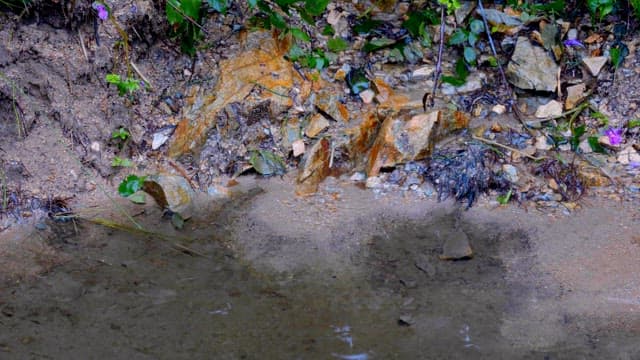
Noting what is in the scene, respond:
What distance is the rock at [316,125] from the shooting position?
11.6 feet

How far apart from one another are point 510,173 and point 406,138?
0.51 meters

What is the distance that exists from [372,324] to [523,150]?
135 centimetres

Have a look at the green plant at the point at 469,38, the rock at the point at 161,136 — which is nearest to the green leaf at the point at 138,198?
the rock at the point at 161,136

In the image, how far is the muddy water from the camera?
245 cm

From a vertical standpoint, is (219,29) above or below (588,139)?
above

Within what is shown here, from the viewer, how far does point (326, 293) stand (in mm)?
2729

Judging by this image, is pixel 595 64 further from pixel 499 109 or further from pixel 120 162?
pixel 120 162

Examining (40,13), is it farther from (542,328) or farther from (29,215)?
(542,328)

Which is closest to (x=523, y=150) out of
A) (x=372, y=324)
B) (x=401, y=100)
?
(x=401, y=100)

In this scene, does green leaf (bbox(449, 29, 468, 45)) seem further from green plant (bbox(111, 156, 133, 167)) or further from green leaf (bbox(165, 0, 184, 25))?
green plant (bbox(111, 156, 133, 167))

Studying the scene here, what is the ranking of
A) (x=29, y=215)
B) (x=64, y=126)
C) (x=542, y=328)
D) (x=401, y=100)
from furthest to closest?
1. (x=401, y=100)
2. (x=64, y=126)
3. (x=29, y=215)
4. (x=542, y=328)

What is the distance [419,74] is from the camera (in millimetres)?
3742

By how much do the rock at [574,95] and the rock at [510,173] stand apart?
0.53 meters

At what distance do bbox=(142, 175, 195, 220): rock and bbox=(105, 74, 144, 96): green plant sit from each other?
18.6 inches
